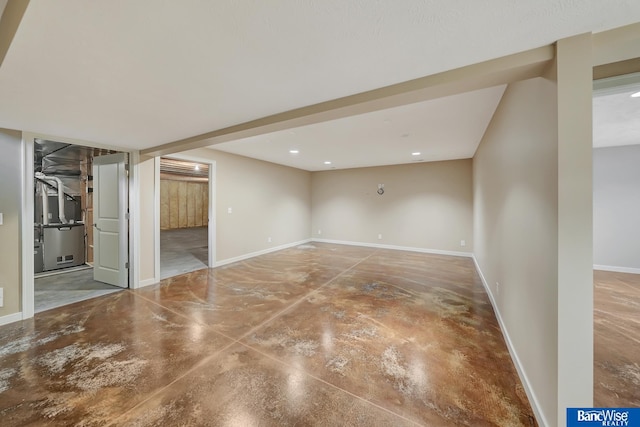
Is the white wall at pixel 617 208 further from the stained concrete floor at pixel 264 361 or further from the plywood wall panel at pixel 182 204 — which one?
the plywood wall panel at pixel 182 204

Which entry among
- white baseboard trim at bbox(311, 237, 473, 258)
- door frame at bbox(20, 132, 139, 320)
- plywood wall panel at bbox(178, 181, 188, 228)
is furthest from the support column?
plywood wall panel at bbox(178, 181, 188, 228)


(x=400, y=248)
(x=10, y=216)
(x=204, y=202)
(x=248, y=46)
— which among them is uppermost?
(x=248, y=46)

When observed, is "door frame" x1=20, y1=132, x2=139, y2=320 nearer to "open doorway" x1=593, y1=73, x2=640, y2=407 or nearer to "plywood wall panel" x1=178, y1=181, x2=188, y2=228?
"open doorway" x1=593, y1=73, x2=640, y2=407

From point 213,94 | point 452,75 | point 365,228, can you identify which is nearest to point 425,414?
point 452,75

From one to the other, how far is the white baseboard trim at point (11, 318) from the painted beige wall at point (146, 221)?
3.99ft

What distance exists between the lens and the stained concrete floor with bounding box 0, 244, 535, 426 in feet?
4.91

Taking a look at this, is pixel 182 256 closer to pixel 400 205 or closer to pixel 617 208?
pixel 400 205

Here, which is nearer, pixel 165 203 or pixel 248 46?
pixel 248 46

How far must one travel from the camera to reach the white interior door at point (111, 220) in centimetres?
374

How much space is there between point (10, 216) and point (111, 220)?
3.95 feet

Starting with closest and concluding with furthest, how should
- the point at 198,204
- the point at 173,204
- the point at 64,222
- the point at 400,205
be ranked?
1. the point at 64,222
2. the point at 400,205
3. the point at 173,204
4. the point at 198,204

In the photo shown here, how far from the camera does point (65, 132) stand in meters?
2.82

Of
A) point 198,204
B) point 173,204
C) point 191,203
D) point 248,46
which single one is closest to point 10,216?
point 248,46

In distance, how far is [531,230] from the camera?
1.62m
